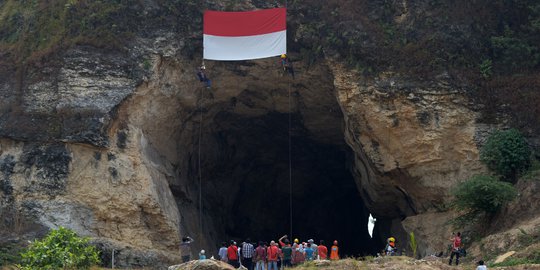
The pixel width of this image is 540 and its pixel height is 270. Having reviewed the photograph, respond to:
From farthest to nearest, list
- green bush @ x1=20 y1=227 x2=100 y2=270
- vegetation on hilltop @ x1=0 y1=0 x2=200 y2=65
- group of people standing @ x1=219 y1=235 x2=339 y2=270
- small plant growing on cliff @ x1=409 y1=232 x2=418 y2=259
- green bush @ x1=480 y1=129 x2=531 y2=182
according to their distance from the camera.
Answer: vegetation on hilltop @ x1=0 y1=0 x2=200 y2=65, green bush @ x1=480 y1=129 x2=531 y2=182, small plant growing on cliff @ x1=409 y1=232 x2=418 y2=259, group of people standing @ x1=219 y1=235 x2=339 y2=270, green bush @ x1=20 y1=227 x2=100 y2=270

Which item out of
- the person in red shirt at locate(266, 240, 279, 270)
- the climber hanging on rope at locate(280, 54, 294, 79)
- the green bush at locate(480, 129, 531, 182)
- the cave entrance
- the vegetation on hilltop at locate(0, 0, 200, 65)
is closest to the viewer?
the person in red shirt at locate(266, 240, 279, 270)

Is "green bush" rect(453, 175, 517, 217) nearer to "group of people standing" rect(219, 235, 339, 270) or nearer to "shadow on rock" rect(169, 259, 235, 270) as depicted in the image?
"group of people standing" rect(219, 235, 339, 270)

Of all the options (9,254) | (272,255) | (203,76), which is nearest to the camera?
(272,255)

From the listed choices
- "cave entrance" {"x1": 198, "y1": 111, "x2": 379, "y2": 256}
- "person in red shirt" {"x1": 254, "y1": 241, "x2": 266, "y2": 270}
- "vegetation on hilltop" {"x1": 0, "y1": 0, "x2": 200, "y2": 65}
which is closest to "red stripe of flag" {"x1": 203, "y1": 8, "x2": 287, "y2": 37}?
"vegetation on hilltop" {"x1": 0, "y1": 0, "x2": 200, "y2": 65}

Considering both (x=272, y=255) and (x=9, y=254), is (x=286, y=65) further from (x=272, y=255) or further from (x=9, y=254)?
(x=9, y=254)

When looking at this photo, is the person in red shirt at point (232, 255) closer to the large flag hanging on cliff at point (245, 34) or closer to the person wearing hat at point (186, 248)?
the person wearing hat at point (186, 248)

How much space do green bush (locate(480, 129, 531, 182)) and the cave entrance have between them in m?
7.21

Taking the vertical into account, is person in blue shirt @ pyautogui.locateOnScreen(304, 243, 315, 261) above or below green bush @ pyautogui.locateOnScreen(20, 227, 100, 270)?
below

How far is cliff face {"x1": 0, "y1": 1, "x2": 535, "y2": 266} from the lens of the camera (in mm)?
24016

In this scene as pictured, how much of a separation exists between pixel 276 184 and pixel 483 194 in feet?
46.4

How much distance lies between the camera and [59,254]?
19.6 m

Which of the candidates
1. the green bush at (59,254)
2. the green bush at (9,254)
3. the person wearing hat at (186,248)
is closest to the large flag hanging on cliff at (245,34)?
the person wearing hat at (186,248)

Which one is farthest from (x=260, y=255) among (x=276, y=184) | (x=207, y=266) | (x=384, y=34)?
(x=276, y=184)

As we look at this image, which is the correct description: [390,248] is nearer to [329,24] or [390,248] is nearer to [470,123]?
[470,123]
